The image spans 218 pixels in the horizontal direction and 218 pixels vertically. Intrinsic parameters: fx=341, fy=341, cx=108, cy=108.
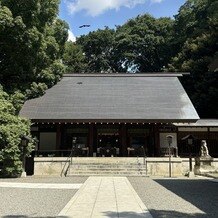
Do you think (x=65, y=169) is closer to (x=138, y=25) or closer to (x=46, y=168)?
(x=46, y=168)

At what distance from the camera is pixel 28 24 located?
21.5 metres

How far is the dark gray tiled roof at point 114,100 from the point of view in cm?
2430

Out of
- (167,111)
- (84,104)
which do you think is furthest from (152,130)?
(84,104)

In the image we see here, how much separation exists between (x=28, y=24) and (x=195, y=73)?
23.4 metres

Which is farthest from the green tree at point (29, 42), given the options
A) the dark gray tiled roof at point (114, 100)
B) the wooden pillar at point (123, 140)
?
the wooden pillar at point (123, 140)

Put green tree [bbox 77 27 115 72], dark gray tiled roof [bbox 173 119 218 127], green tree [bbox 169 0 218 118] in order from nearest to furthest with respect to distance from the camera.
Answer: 1. dark gray tiled roof [bbox 173 119 218 127]
2. green tree [bbox 169 0 218 118]
3. green tree [bbox 77 27 115 72]

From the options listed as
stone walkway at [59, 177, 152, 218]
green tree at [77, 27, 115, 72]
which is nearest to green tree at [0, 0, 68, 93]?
stone walkway at [59, 177, 152, 218]

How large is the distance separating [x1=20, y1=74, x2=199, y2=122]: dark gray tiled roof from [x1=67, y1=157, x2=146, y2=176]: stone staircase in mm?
2915

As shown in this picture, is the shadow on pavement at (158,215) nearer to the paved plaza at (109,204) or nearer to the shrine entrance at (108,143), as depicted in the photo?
the paved plaza at (109,204)

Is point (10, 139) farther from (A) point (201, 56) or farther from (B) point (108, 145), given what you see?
(A) point (201, 56)

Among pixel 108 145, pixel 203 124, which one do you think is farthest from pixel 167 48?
pixel 108 145

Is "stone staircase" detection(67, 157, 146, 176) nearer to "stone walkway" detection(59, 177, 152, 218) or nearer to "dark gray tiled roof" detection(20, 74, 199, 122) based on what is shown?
"dark gray tiled roof" detection(20, 74, 199, 122)

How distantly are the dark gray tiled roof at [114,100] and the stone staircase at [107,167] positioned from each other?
2.92 metres

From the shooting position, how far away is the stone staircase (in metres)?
21.0
